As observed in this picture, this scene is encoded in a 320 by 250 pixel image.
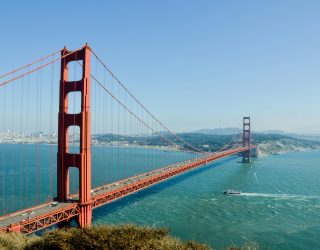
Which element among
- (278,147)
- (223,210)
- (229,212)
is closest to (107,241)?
(229,212)

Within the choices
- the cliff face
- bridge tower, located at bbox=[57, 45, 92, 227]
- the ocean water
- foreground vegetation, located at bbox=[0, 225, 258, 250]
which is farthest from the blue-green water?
the cliff face

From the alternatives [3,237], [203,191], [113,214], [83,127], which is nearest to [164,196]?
[203,191]

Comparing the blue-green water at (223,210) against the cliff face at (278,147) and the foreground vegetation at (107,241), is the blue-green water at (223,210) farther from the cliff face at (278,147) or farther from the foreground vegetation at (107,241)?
the cliff face at (278,147)

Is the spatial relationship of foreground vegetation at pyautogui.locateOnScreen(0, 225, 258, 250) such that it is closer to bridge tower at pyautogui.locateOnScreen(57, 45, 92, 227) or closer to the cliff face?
bridge tower at pyautogui.locateOnScreen(57, 45, 92, 227)

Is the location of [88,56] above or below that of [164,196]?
above

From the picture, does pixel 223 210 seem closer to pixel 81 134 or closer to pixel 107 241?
pixel 81 134

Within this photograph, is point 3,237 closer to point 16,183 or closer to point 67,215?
point 67,215
